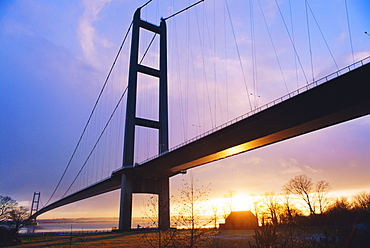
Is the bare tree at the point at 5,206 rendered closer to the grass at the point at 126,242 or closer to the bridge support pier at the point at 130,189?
the bridge support pier at the point at 130,189

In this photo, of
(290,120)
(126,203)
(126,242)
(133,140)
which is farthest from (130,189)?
(290,120)

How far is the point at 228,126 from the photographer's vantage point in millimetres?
29266

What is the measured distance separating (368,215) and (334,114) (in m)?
8.55

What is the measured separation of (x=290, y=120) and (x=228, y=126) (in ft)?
20.4

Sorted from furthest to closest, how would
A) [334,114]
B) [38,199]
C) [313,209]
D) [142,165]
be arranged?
[38,199] < [313,209] < [142,165] < [334,114]

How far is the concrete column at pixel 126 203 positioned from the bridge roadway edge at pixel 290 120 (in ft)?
28.9

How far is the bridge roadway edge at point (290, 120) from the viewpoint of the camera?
20.9m

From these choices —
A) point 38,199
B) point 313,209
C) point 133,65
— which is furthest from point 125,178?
point 38,199

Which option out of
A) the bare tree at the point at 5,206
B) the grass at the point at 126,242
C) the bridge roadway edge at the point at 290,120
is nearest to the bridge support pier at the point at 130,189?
the bridge roadway edge at the point at 290,120

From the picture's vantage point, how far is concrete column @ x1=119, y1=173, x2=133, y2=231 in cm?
4266

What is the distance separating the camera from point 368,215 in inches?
701

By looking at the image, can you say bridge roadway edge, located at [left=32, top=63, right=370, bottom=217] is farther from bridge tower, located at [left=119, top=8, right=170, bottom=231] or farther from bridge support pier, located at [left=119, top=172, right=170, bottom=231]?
bridge support pier, located at [left=119, top=172, right=170, bottom=231]

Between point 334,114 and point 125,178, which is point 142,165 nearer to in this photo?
point 125,178

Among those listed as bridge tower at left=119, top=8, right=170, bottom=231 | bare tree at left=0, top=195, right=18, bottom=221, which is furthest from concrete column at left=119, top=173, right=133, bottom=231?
bare tree at left=0, top=195, right=18, bottom=221
